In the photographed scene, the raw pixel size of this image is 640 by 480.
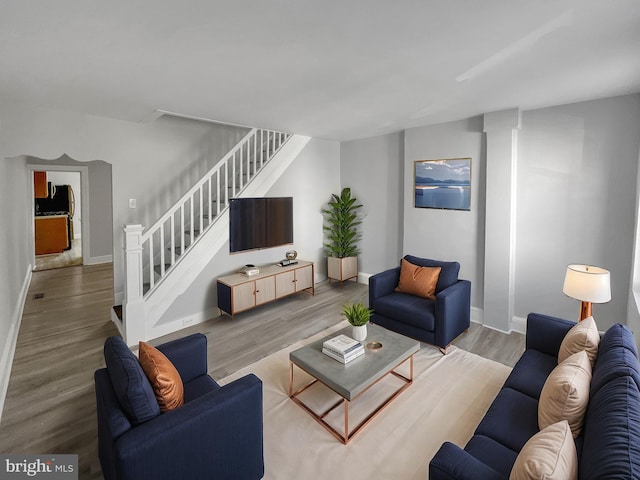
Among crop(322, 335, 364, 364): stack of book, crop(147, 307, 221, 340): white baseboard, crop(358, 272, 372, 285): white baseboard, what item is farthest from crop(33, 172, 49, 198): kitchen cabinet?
crop(322, 335, 364, 364): stack of book

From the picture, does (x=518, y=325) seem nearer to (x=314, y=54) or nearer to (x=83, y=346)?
(x=314, y=54)

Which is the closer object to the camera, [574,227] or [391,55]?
[391,55]

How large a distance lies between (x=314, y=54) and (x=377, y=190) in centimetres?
336

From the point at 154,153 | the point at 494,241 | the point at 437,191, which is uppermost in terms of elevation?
the point at 154,153

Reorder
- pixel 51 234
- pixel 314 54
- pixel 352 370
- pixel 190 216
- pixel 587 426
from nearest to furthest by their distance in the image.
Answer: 1. pixel 587 426
2. pixel 314 54
3. pixel 352 370
4. pixel 190 216
5. pixel 51 234

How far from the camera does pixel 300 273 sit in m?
4.85

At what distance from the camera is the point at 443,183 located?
4.36m

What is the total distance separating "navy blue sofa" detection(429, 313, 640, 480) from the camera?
1.09m

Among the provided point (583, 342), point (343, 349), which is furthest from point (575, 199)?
point (343, 349)

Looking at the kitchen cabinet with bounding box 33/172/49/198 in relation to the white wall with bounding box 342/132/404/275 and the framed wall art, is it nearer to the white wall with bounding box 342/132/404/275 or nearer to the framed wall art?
the white wall with bounding box 342/132/404/275

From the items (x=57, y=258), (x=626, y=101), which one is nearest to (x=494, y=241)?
(x=626, y=101)

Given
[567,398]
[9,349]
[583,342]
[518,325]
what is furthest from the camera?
[518,325]

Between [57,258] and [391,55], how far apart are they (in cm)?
887

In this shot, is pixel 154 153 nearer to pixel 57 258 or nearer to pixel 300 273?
pixel 300 273
